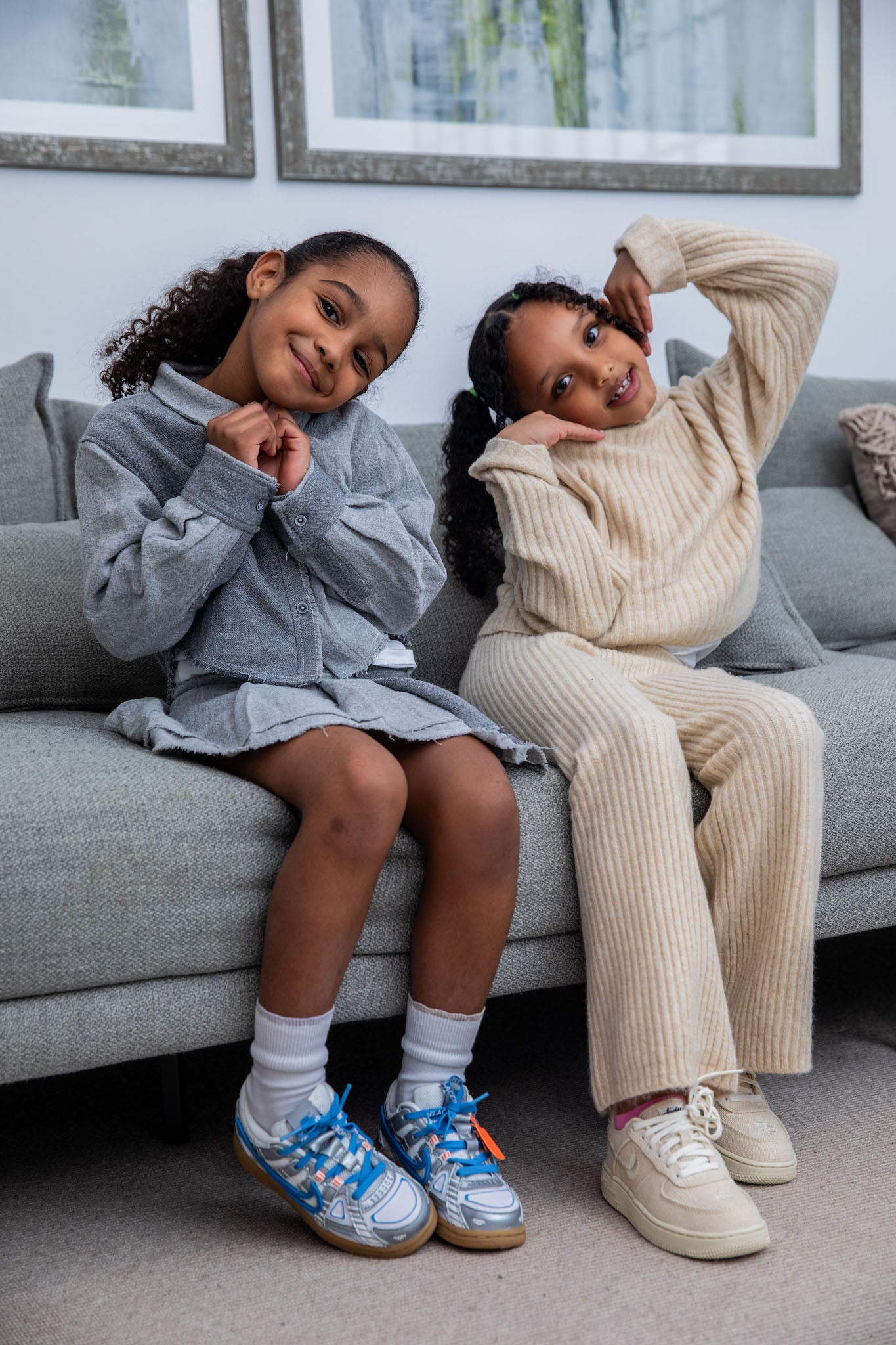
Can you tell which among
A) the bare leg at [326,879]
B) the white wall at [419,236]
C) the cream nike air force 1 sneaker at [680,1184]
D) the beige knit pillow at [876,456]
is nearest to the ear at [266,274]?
the bare leg at [326,879]

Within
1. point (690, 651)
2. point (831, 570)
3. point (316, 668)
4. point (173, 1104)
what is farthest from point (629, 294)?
point (173, 1104)

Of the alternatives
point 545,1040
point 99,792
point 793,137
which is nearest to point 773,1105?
point 545,1040

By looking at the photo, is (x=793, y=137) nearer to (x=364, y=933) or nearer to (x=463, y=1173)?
(x=364, y=933)

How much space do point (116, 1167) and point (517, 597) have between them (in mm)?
783

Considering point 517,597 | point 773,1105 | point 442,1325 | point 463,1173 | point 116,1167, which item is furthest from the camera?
point 517,597

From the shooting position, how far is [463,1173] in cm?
107

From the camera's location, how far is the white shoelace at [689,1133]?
1.07m

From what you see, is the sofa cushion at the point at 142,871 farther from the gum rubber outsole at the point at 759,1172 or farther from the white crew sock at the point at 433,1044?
the gum rubber outsole at the point at 759,1172

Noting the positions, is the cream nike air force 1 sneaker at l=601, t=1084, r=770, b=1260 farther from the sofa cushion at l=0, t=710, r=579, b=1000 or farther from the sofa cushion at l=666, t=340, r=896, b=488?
the sofa cushion at l=666, t=340, r=896, b=488

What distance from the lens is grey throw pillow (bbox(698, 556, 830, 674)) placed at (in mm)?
1689

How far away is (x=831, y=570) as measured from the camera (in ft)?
6.15

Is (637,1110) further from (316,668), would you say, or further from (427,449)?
(427,449)

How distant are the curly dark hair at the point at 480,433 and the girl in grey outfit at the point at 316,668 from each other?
0.80 feet

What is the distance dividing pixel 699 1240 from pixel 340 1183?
312 mm
